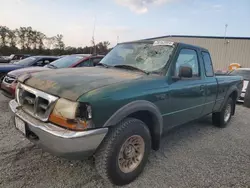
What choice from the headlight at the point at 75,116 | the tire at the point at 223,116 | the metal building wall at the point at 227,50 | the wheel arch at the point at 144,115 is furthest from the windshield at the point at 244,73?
the metal building wall at the point at 227,50

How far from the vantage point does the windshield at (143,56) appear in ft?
10.9

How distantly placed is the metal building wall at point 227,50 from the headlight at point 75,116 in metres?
21.8

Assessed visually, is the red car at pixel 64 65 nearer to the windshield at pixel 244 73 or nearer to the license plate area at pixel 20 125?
the license plate area at pixel 20 125

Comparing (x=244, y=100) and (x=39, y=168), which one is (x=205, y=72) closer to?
(x=39, y=168)

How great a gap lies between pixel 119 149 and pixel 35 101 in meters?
1.12

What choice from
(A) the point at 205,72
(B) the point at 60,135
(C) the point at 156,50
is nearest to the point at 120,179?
(B) the point at 60,135

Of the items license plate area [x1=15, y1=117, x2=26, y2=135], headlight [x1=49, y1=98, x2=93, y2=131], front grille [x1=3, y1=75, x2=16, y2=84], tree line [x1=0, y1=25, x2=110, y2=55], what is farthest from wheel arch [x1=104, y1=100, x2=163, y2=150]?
tree line [x1=0, y1=25, x2=110, y2=55]

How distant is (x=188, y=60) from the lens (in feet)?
12.5

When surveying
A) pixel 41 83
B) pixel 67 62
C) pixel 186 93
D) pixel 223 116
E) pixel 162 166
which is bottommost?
pixel 162 166

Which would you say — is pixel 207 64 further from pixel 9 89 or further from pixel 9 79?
pixel 9 79

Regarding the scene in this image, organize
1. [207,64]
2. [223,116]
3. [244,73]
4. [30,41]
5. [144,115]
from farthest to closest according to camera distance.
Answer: [30,41] → [244,73] → [223,116] → [207,64] → [144,115]

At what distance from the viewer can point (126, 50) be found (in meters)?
3.86

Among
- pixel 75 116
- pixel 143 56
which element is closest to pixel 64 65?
pixel 143 56

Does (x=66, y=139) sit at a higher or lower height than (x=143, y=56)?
lower
